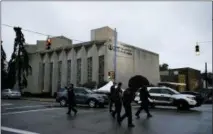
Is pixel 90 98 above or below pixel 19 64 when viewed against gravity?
below

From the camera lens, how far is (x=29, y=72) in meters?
53.3

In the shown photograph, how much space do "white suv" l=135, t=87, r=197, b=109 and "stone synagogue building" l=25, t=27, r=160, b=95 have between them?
13.5m

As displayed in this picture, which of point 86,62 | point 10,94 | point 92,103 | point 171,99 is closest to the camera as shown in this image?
point 171,99

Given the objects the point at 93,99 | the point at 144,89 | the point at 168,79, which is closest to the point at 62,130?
the point at 144,89

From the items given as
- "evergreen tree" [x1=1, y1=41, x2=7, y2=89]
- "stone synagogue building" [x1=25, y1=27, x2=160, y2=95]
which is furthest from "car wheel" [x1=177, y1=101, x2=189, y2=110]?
"evergreen tree" [x1=1, y1=41, x2=7, y2=89]

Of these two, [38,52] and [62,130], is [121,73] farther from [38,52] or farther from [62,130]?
[62,130]

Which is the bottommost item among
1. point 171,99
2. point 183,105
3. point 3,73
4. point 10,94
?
point 183,105

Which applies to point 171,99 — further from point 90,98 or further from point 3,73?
point 3,73

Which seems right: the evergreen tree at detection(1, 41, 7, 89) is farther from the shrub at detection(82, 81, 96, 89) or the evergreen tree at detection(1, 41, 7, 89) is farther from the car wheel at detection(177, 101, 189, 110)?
the car wheel at detection(177, 101, 189, 110)

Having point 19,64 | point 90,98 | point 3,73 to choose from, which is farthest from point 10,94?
point 90,98

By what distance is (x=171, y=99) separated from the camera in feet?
70.0

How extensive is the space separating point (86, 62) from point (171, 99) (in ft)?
72.2

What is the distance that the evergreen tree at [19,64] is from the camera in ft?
163

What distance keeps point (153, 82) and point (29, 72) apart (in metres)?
22.6
